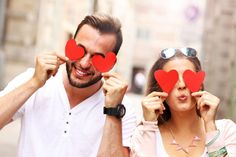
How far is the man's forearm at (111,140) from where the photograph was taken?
2.41m

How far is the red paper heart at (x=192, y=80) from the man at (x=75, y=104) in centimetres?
29

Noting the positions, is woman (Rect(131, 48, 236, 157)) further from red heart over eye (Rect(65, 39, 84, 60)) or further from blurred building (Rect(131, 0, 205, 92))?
blurred building (Rect(131, 0, 205, 92))

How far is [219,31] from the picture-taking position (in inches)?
502

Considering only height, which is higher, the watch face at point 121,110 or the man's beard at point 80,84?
the man's beard at point 80,84

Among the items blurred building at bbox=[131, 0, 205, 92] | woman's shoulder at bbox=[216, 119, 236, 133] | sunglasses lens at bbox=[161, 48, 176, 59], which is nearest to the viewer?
woman's shoulder at bbox=[216, 119, 236, 133]

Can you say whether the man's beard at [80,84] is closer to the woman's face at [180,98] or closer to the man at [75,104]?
the man at [75,104]

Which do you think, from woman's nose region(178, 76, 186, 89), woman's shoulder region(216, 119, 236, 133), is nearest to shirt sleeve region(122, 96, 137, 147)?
woman's nose region(178, 76, 186, 89)

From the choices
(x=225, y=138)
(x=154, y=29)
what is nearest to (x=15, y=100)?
(x=225, y=138)

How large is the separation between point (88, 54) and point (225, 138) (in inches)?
29.5

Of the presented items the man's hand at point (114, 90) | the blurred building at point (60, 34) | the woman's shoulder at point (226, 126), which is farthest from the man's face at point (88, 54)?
the blurred building at point (60, 34)

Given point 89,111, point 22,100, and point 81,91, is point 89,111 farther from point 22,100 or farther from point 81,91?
point 22,100

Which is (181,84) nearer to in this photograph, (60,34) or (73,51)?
(73,51)

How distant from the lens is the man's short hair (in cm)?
262

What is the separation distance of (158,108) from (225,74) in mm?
9549
